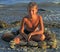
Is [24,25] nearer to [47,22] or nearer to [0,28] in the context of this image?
[0,28]

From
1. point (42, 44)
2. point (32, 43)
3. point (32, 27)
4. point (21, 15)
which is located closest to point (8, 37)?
point (32, 27)

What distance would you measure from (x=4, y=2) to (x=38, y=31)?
34.3 ft

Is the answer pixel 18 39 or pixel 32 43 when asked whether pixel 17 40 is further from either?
pixel 32 43

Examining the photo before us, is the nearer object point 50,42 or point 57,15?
point 50,42

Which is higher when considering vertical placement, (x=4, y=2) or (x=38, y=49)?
(x=38, y=49)

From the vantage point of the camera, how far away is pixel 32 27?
8742 millimetres

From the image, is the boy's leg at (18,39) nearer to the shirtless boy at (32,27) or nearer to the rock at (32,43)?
the shirtless boy at (32,27)

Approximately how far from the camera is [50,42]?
330 inches

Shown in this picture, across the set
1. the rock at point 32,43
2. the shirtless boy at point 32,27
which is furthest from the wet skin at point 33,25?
the rock at point 32,43

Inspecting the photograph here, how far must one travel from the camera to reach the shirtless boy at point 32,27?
8.29 metres

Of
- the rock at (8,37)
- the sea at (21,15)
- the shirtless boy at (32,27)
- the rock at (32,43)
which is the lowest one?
the sea at (21,15)

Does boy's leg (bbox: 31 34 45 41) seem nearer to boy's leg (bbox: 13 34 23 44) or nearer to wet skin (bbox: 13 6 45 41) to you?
wet skin (bbox: 13 6 45 41)

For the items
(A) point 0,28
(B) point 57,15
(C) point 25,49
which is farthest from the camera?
(B) point 57,15

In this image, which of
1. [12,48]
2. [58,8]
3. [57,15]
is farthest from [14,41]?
[58,8]
